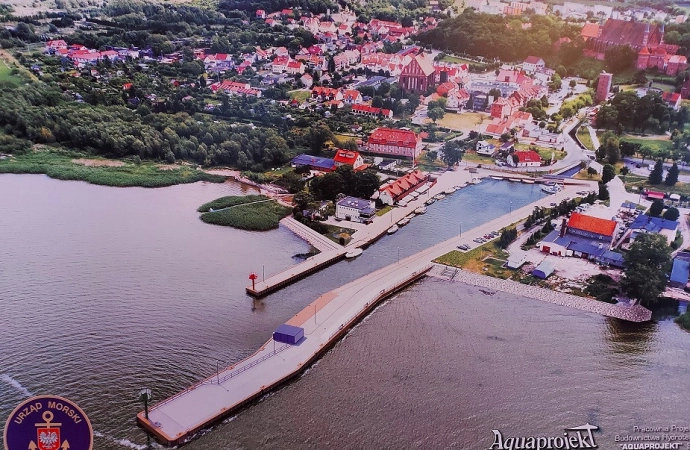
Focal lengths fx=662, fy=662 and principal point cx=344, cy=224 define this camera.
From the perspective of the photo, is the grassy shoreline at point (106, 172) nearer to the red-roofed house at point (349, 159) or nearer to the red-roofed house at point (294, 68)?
the red-roofed house at point (349, 159)

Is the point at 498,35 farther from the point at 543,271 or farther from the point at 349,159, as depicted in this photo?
the point at 543,271

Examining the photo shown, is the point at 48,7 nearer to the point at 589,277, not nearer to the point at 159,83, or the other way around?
the point at 159,83

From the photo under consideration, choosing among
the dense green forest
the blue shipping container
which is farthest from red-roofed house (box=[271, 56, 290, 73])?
the blue shipping container

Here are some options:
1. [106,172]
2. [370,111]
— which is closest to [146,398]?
[106,172]

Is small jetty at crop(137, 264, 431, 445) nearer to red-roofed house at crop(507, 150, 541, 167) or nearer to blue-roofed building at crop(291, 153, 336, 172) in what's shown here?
blue-roofed building at crop(291, 153, 336, 172)

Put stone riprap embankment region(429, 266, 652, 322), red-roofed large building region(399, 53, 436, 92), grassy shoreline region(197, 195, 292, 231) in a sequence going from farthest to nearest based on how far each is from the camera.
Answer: red-roofed large building region(399, 53, 436, 92) → grassy shoreline region(197, 195, 292, 231) → stone riprap embankment region(429, 266, 652, 322)

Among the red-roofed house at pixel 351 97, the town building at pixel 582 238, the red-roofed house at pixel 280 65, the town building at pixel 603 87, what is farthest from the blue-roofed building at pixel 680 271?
the red-roofed house at pixel 280 65
